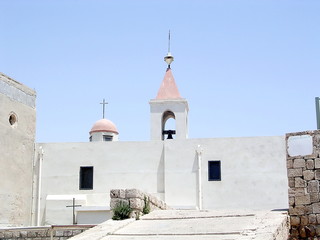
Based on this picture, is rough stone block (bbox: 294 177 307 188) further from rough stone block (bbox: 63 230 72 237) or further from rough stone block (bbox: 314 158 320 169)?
rough stone block (bbox: 63 230 72 237)

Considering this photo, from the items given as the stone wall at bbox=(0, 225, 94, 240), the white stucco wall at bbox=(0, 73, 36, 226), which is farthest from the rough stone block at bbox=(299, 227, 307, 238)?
the white stucco wall at bbox=(0, 73, 36, 226)

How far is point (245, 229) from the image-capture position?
9500 mm

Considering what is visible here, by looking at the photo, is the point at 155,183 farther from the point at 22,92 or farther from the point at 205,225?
the point at 205,225

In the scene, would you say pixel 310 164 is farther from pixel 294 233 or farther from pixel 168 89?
pixel 168 89

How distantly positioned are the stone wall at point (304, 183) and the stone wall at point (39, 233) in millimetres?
4658

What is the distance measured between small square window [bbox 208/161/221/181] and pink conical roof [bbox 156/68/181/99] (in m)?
3.91

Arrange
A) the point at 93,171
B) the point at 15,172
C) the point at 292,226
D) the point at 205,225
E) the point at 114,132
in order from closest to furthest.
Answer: the point at 205,225 → the point at 292,226 → the point at 15,172 → the point at 93,171 → the point at 114,132

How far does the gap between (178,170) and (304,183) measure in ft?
36.3

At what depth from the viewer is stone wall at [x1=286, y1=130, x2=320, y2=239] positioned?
38.4 ft

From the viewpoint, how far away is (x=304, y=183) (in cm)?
1188

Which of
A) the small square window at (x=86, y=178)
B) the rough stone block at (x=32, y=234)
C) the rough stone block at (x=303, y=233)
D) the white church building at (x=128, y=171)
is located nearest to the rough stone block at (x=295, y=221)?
the rough stone block at (x=303, y=233)

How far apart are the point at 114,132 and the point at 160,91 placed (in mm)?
6334

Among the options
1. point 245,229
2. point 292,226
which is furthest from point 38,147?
point 245,229

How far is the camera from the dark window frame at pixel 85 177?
23.2 meters
